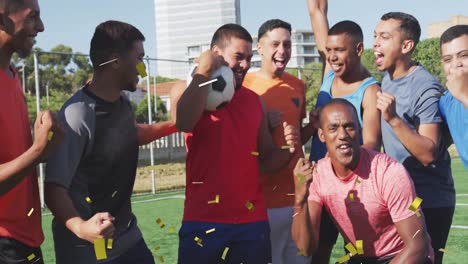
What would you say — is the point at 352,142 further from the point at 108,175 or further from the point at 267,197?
the point at 108,175

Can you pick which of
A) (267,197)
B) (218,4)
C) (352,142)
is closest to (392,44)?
Result: (352,142)

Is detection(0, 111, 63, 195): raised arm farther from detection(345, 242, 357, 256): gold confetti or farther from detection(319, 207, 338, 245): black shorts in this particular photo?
detection(319, 207, 338, 245): black shorts

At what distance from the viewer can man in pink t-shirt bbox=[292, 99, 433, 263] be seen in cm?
447

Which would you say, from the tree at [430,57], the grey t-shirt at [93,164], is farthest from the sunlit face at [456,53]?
the tree at [430,57]

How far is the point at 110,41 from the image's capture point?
4270 mm

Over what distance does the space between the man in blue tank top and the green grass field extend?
302 centimetres

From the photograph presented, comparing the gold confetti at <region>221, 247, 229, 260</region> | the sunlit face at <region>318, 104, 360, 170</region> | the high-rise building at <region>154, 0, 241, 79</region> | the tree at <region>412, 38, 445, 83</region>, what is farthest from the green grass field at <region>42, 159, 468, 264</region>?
the high-rise building at <region>154, 0, 241, 79</region>

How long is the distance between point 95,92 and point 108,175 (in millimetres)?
515

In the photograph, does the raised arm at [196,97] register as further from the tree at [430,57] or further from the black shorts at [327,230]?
the tree at [430,57]

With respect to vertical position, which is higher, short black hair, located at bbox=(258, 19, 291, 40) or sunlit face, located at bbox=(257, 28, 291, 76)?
short black hair, located at bbox=(258, 19, 291, 40)

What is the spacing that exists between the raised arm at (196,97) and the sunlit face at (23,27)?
1058mm

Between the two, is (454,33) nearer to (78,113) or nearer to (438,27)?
(78,113)

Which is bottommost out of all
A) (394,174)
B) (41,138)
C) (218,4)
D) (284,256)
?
(284,256)

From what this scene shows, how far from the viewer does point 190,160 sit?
4.93m
